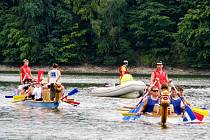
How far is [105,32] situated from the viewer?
7362 cm

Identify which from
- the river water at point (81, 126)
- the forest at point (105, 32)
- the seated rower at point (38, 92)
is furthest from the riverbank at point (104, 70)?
the seated rower at point (38, 92)

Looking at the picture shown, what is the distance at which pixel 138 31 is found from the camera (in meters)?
74.6

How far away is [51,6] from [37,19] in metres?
2.03

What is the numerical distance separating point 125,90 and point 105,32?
37478 millimetres

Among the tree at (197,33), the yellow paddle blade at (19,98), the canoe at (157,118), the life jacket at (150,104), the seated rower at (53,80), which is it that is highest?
the tree at (197,33)

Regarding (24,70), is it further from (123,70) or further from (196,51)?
(196,51)

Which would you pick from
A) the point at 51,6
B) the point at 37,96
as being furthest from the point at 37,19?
the point at 37,96

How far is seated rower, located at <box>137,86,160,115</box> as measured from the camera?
24469 millimetres

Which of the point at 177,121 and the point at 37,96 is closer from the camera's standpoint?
the point at 177,121

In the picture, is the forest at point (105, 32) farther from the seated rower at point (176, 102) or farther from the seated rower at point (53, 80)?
the seated rower at point (176, 102)

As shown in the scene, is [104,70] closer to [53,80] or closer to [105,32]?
[105,32]

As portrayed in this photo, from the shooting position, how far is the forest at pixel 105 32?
71.6 m

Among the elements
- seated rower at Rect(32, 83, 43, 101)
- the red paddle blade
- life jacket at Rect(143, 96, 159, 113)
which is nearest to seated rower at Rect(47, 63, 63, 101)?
seated rower at Rect(32, 83, 43, 101)

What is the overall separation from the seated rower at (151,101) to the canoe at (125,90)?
11455 mm
